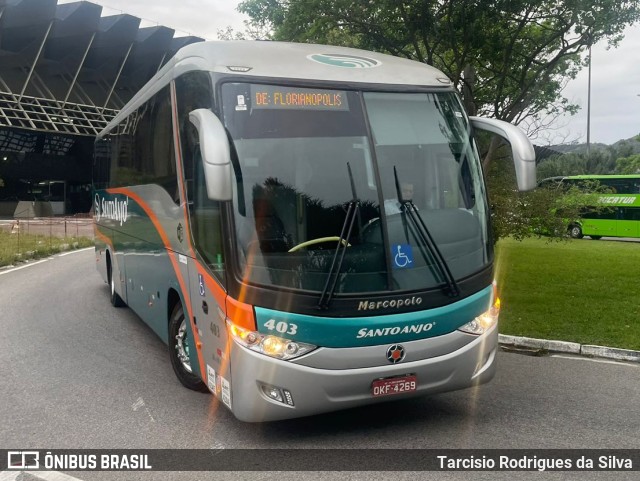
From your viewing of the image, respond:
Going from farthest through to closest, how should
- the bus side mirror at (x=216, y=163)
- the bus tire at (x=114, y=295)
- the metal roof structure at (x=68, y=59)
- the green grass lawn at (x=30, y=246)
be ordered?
the metal roof structure at (x=68, y=59), the green grass lawn at (x=30, y=246), the bus tire at (x=114, y=295), the bus side mirror at (x=216, y=163)

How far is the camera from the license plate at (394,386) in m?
4.61

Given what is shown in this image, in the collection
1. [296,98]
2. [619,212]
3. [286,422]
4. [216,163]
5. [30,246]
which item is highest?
[296,98]

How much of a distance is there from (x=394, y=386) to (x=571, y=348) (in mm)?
4102

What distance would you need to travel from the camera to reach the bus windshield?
4.59 metres

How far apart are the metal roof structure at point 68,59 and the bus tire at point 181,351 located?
1566 inches

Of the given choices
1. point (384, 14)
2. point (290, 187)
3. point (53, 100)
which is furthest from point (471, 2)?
point (53, 100)

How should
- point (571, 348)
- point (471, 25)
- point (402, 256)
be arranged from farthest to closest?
point (471, 25) → point (571, 348) → point (402, 256)

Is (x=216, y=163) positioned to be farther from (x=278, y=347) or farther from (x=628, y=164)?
(x=628, y=164)

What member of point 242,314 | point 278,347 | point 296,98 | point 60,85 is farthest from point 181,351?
point 60,85

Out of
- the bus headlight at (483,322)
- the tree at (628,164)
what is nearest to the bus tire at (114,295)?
the bus headlight at (483,322)

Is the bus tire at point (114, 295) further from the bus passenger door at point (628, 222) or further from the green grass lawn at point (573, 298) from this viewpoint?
the bus passenger door at point (628, 222)

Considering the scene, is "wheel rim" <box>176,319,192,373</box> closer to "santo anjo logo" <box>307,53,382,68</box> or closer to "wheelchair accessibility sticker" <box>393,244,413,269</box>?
"wheelchair accessibility sticker" <box>393,244,413,269</box>

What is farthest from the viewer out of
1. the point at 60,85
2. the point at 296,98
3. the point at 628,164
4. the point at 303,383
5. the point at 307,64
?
the point at 628,164

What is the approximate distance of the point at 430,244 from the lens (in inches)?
189
